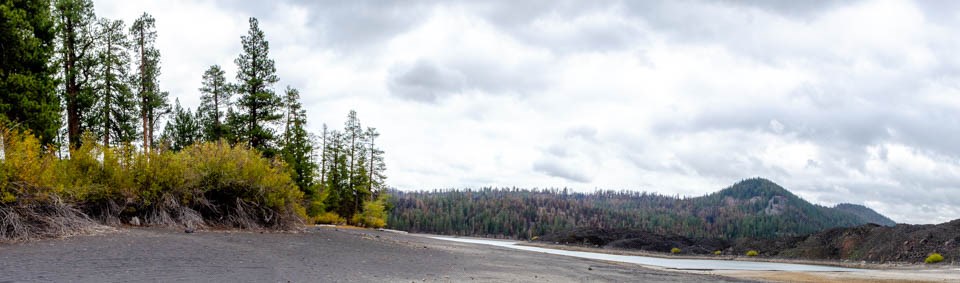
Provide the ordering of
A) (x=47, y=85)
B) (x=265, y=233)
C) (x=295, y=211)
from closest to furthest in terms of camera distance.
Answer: (x=265, y=233) → (x=295, y=211) → (x=47, y=85)

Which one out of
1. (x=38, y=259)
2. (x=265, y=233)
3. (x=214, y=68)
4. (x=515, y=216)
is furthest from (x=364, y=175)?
(x=515, y=216)

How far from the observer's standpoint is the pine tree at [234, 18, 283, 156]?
152 feet

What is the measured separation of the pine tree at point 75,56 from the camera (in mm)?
35406

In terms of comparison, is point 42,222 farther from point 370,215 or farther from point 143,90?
point 370,215

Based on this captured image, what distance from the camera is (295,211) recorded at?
2669 centimetres

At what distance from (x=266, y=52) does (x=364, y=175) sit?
1078 inches

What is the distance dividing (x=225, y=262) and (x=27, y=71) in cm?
2232

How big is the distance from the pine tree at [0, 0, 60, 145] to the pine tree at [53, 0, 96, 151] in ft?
20.4

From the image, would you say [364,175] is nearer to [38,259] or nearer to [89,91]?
[89,91]

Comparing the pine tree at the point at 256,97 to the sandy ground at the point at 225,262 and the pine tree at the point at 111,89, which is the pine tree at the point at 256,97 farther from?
the sandy ground at the point at 225,262

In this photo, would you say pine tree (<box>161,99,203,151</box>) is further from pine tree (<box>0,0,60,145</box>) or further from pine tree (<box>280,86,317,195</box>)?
pine tree (<box>0,0,60,145</box>)

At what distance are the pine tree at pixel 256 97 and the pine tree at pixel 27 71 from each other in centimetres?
1691

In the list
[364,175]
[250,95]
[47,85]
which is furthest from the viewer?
[364,175]

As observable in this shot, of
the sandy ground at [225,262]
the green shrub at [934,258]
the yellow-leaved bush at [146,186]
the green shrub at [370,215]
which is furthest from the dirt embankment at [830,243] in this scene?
the yellow-leaved bush at [146,186]
